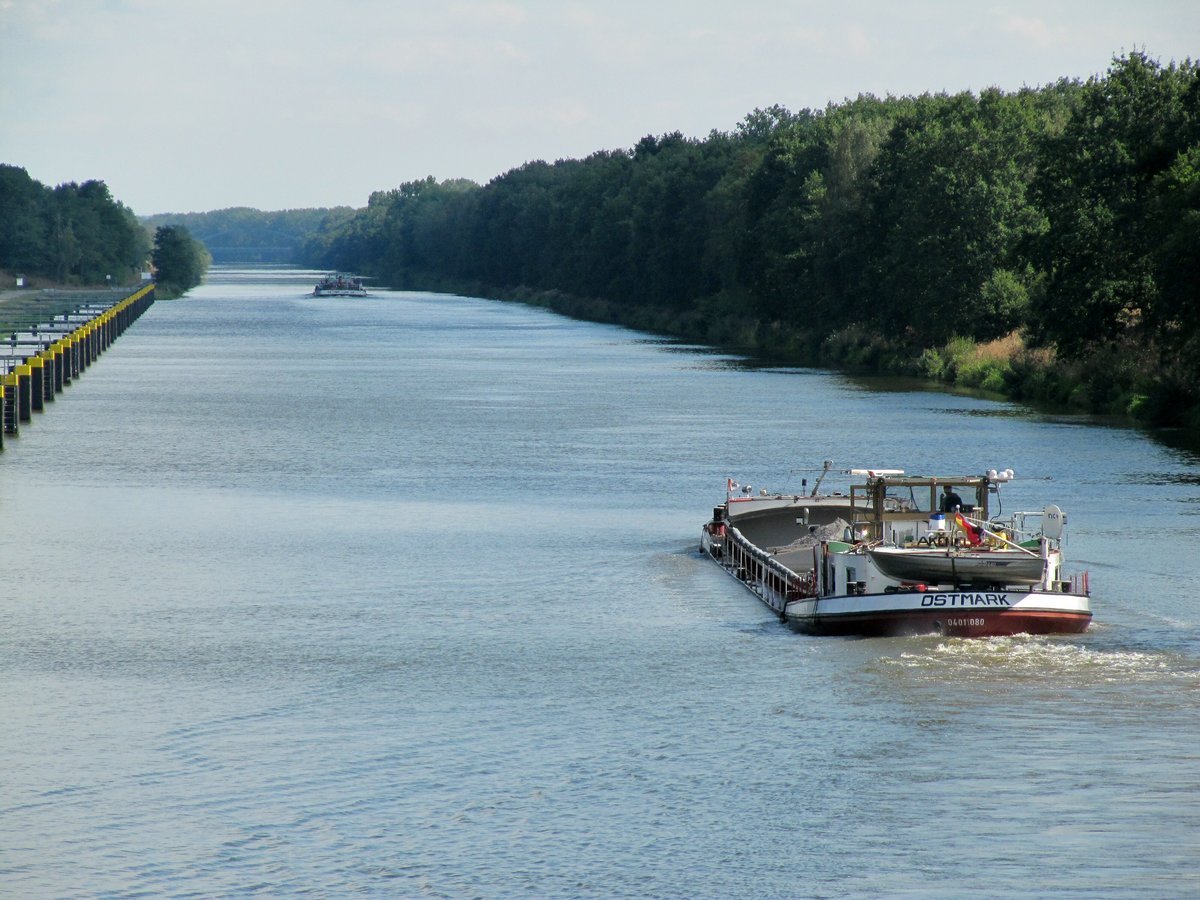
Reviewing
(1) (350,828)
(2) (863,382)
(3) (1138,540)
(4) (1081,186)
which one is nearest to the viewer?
(1) (350,828)

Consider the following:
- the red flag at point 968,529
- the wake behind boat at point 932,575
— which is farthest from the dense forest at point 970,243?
the red flag at point 968,529

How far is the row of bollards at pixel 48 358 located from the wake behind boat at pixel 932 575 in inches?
1494

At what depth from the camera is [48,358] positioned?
83.4 meters

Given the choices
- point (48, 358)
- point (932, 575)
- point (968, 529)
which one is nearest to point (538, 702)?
point (932, 575)

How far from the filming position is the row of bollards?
69375mm

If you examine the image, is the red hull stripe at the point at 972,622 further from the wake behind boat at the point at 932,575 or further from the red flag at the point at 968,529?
the red flag at the point at 968,529

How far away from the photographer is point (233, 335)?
145 metres

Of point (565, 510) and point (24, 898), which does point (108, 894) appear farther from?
point (565, 510)

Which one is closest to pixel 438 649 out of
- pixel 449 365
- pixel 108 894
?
pixel 108 894

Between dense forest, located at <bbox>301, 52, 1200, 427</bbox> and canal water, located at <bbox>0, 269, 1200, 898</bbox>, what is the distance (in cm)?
1740

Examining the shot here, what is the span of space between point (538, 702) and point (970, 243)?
71455 mm

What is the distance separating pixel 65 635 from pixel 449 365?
75.3 metres

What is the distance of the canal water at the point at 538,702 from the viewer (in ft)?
66.7

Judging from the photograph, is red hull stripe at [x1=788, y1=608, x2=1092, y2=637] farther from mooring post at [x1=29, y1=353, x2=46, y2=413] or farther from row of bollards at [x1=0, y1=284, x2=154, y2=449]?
mooring post at [x1=29, y1=353, x2=46, y2=413]
